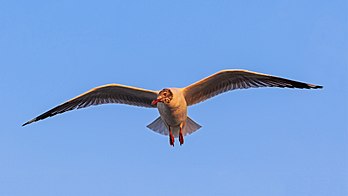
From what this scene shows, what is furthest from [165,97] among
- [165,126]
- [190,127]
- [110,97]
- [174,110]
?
[110,97]

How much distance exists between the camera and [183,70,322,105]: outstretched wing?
14328 millimetres

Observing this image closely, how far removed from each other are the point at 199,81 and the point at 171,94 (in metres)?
0.86

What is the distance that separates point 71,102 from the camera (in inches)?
627

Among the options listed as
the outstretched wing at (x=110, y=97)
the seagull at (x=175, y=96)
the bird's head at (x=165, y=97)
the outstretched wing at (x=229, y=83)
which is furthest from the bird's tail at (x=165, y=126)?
the bird's head at (x=165, y=97)

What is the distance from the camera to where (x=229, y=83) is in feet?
48.7

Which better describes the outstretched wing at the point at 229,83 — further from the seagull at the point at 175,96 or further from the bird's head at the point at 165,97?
the bird's head at the point at 165,97

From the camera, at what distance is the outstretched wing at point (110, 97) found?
15523mm

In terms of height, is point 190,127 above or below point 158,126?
below

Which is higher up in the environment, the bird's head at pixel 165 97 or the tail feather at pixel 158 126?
the bird's head at pixel 165 97

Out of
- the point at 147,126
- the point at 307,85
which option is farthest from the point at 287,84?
the point at 147,126

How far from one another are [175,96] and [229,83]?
141 cm

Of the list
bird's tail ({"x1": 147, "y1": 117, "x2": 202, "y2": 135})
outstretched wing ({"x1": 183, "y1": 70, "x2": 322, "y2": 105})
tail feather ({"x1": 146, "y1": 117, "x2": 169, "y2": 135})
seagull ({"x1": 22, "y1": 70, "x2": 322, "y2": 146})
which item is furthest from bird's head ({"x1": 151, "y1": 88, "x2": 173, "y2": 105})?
tail feather ({"x1": 146, "y1": 117, "x2": 169, "y2": 135})

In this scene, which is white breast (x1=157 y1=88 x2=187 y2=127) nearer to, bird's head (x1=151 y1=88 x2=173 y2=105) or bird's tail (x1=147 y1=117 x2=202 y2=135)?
bird's head (x1=151 y1=88 x2=173 y2=105)

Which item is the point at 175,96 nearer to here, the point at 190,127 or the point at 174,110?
the point at 174,110
